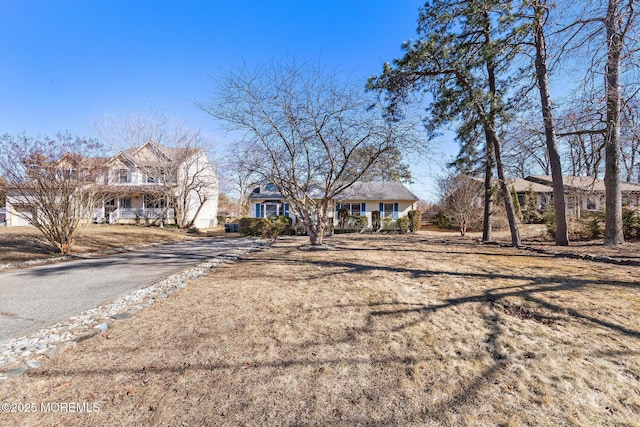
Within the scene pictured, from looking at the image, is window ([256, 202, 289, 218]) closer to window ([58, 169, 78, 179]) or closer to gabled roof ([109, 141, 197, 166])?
gabled roof ([109, 141, 197, 166])

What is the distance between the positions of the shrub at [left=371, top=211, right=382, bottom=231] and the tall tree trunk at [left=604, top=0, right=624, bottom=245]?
12.9 m

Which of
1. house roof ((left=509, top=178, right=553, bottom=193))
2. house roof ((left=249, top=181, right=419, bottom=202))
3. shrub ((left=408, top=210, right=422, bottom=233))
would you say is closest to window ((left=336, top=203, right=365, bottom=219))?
house roof ((left=249, top=181, right=419, bottom=202))

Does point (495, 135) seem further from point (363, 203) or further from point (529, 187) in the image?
point (529, 187)

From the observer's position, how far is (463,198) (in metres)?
16.5

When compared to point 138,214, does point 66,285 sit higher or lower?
lower

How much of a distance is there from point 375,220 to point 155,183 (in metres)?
17.0

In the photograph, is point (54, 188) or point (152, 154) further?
point (152, 154)

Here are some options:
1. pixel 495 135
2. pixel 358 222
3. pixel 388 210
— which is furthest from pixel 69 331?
pixel 388 210

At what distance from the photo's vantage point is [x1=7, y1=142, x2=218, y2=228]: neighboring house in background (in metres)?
19.0

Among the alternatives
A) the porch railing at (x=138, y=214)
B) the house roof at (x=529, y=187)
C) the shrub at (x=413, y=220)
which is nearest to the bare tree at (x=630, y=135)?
the shrub at (x=413, y=220)

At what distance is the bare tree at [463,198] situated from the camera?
16.5 m

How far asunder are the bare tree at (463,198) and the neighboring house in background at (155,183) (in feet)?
58.6

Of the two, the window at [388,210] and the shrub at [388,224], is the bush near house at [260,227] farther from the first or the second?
the window at [388,210]

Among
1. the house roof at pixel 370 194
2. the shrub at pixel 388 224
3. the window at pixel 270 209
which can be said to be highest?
the house roof at pixel 370 194
